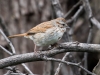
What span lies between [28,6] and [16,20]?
0.44 m

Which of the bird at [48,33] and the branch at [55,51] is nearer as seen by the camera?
the branch at [55,51]

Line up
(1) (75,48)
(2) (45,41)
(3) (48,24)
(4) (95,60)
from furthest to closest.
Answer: (4) (95,60), (3) (48,24), (2) (45,41), (1) (75,48)

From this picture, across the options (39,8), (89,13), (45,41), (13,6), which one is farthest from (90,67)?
(45,41)

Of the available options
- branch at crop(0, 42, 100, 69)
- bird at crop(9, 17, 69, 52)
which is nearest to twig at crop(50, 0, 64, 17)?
bird at crop(9, 17, 69, 52)

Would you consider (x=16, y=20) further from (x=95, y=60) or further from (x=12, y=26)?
(x=95, y=60)

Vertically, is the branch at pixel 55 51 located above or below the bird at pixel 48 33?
below

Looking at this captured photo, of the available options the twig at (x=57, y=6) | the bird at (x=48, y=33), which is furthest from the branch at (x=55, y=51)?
the twig at (x=57, y=6)

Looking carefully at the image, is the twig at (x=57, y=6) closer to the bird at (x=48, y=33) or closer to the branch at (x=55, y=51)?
the bird at (x=48, y=33)

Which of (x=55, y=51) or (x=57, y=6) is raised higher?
(x=57, y=6)

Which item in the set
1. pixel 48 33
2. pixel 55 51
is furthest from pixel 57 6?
pixel 55 51

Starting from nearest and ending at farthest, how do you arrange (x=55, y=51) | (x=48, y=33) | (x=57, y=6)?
(x=55, y=51)
(x=48, y=33)
(x=57, y=6)

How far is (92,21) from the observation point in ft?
13.5

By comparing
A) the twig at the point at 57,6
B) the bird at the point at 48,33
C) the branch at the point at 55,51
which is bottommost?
the branch at the point at 55,51

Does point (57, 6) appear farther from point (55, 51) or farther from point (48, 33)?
point (55, 51)
